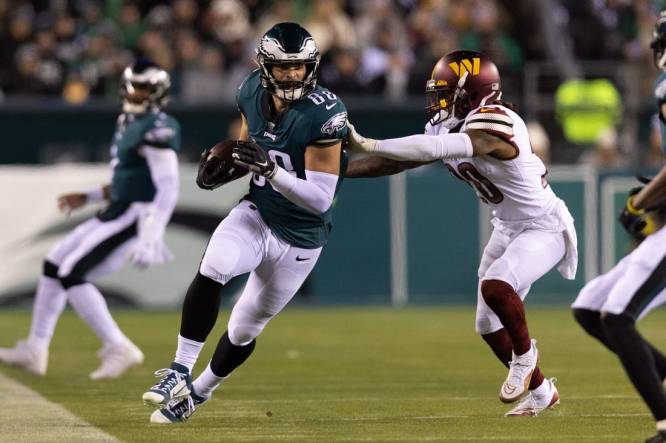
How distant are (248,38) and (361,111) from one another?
184 cm

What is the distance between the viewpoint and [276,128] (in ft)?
23.0

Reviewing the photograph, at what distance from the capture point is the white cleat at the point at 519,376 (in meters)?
7.13

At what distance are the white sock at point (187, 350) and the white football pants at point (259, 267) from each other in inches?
11.0

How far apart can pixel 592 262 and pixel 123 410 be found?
8.56 m

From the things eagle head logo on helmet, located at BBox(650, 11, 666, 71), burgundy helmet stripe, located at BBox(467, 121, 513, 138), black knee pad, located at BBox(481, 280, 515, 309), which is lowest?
black knee pad, located at BBox(481, 280, 515, 309)

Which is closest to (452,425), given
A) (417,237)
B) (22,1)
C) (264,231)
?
(264,231)

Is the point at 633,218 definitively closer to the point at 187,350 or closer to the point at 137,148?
the point at 187,350

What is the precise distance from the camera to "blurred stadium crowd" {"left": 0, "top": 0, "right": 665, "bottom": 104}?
1608 centimetres

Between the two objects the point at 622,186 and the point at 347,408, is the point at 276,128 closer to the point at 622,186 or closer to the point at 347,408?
the point at 347,408

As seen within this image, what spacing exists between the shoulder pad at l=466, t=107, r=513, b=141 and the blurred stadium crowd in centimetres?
903

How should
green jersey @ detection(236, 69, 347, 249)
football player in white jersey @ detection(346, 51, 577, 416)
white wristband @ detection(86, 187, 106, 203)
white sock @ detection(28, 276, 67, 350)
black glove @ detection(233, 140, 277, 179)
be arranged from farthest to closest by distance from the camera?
white wristband @ detection(86, 187, 106, 203) < white sock @ detection(28, 276, 67, 350) < football player in white jersey @ detection(346, 51, 577, 416) < green jersey @ detection(236, 69, 347, 249) < black glove @ detection(233, 140, 277, 179)

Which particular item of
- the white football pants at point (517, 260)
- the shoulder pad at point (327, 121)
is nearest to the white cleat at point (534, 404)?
the white football pants at point (517, 260)

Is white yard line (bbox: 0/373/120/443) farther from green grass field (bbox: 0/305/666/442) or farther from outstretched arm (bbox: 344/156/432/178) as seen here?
outstretched arm (bbox: 344/156/432/178)

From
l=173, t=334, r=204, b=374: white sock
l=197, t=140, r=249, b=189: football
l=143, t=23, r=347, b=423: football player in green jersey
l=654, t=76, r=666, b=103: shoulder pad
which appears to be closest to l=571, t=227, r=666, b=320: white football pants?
l=654, t=76, r=666, b=103: shoulder pad
